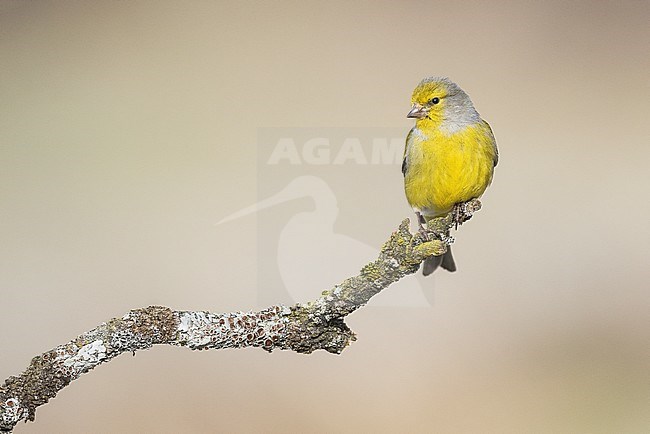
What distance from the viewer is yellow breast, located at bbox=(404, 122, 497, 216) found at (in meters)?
1.53

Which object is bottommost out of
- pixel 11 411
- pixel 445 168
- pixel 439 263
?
pixel 11 411

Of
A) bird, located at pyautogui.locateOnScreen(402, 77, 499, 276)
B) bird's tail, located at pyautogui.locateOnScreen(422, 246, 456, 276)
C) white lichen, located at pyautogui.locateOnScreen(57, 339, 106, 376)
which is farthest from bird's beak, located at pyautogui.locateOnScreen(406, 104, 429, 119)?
white lichen, located at pyautogui.locateOnScreen(57, 339, 106, 376)

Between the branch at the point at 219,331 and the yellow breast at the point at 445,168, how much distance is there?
18.3 inches

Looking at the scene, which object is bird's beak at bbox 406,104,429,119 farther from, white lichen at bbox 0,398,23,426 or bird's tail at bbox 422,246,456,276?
white lichen at bbox 0,398,23,426

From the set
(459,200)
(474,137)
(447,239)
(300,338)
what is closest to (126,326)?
(300,338)

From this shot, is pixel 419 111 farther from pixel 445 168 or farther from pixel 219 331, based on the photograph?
pixel 219 331

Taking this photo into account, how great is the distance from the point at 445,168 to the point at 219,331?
0.74 meters

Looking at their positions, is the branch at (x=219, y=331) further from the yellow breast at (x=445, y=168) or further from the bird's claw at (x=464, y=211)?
the yellow breast at (x=445, y=168)

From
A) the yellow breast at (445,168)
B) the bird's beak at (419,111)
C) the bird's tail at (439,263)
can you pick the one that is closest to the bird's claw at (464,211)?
the yellow breast at (445,168)

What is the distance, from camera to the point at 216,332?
3.22 ft

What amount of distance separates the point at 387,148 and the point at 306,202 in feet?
1.83

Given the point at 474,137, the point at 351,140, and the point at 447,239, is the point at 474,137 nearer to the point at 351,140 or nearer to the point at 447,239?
the point at 447,239

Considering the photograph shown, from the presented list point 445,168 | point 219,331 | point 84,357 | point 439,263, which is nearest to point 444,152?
point 445,168

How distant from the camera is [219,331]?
985mm
